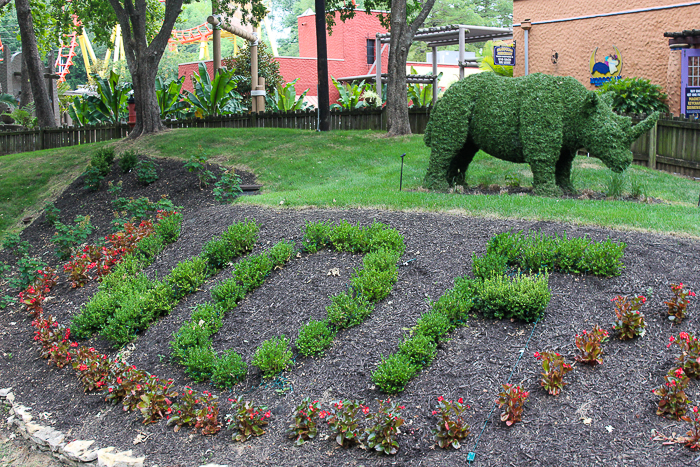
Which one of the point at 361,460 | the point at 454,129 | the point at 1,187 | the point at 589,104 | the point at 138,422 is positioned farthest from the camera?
the point at 1,187

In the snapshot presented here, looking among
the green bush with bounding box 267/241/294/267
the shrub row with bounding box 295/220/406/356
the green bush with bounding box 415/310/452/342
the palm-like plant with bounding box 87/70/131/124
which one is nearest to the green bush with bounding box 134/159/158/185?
the shrub row with bounding box 295/220/406/356

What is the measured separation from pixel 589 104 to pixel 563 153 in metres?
0.99

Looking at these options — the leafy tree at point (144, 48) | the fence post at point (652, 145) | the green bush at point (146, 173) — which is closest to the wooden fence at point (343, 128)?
the fence post at point (652, 145)

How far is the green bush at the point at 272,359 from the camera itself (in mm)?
5211

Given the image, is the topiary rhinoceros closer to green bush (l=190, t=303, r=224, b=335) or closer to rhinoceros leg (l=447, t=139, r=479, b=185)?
rhinoceros leg (l=447, t=139, r=479, b=185)

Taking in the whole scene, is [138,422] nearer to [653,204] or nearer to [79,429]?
[79,429]

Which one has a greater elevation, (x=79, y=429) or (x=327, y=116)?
(x=327, y=116)

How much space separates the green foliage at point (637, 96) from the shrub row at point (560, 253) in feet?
35.5

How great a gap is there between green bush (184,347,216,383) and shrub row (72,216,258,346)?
1.21m

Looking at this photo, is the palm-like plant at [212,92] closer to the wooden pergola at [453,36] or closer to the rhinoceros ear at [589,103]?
the wooden pergola at [453,36]

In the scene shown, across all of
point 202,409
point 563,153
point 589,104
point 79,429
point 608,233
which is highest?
point 589,104

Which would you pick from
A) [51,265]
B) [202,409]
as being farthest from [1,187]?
[202,409]

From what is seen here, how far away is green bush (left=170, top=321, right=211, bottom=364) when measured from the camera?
567 cm

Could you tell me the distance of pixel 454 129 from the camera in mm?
9156
